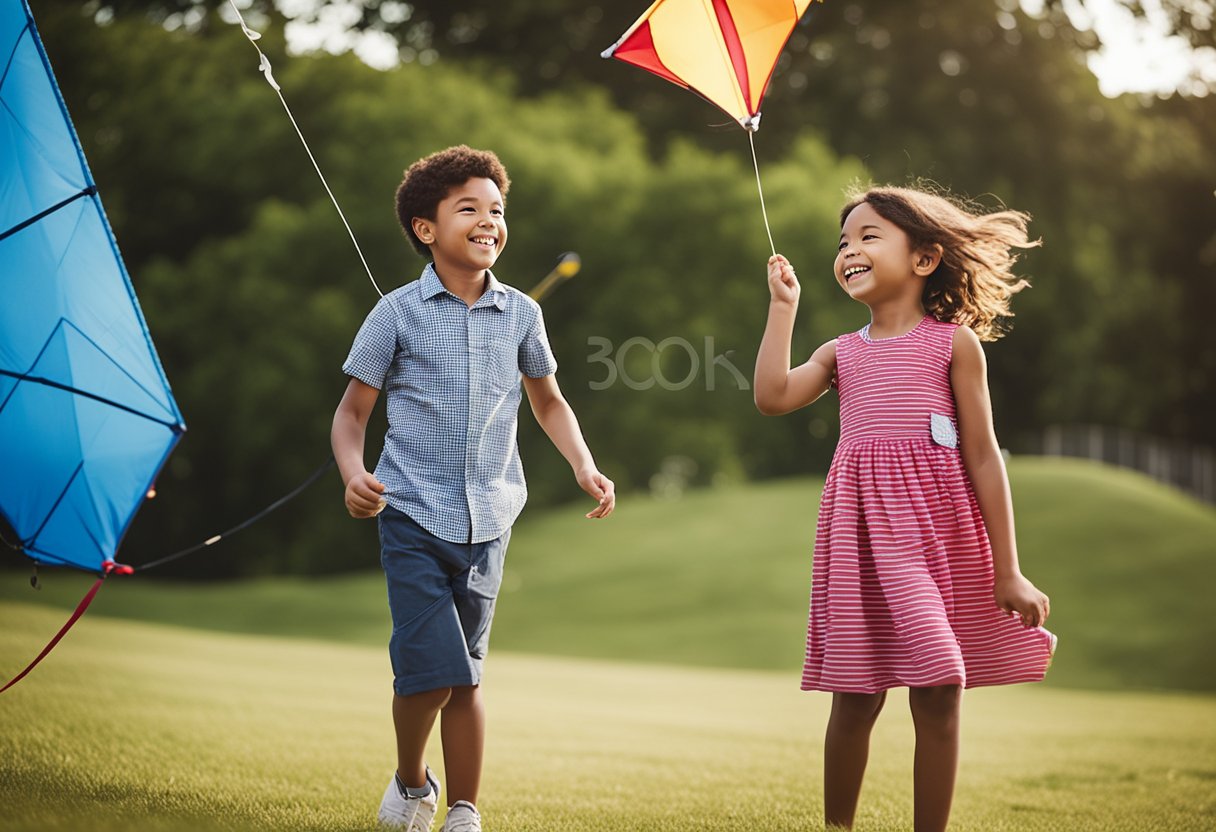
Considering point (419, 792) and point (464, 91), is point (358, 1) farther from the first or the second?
point (419, 792)

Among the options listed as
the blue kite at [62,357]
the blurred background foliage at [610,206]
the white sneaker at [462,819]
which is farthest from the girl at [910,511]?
the blurred background foliage at [610,206]

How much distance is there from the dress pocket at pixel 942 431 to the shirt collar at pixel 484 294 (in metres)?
1.03

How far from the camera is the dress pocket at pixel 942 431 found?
311 centimetres

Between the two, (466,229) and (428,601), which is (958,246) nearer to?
(466,229)

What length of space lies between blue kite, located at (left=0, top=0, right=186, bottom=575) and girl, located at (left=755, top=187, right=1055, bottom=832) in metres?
1.58

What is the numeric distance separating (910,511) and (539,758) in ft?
7.21

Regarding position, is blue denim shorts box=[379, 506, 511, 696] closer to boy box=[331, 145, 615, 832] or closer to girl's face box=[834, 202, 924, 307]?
boy box=[331, 145, 615, 832]

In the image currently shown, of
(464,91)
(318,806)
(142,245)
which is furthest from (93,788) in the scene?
(142,245)

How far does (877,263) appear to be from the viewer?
3.26 m

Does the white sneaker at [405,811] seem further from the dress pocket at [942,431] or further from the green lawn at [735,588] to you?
the green lawn at [735,588]

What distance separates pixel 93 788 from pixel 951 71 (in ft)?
66.1

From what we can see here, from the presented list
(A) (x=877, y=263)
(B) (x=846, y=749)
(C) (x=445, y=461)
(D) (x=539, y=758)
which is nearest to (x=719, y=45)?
(A) (x=877, y=263)

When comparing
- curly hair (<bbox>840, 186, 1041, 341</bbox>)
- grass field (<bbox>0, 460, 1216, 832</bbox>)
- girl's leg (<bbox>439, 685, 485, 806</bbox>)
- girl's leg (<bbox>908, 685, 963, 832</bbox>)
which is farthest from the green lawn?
girl's leg (<bbox>439, 685, 485, 806</bbox>)

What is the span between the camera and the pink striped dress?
304 centimetres
